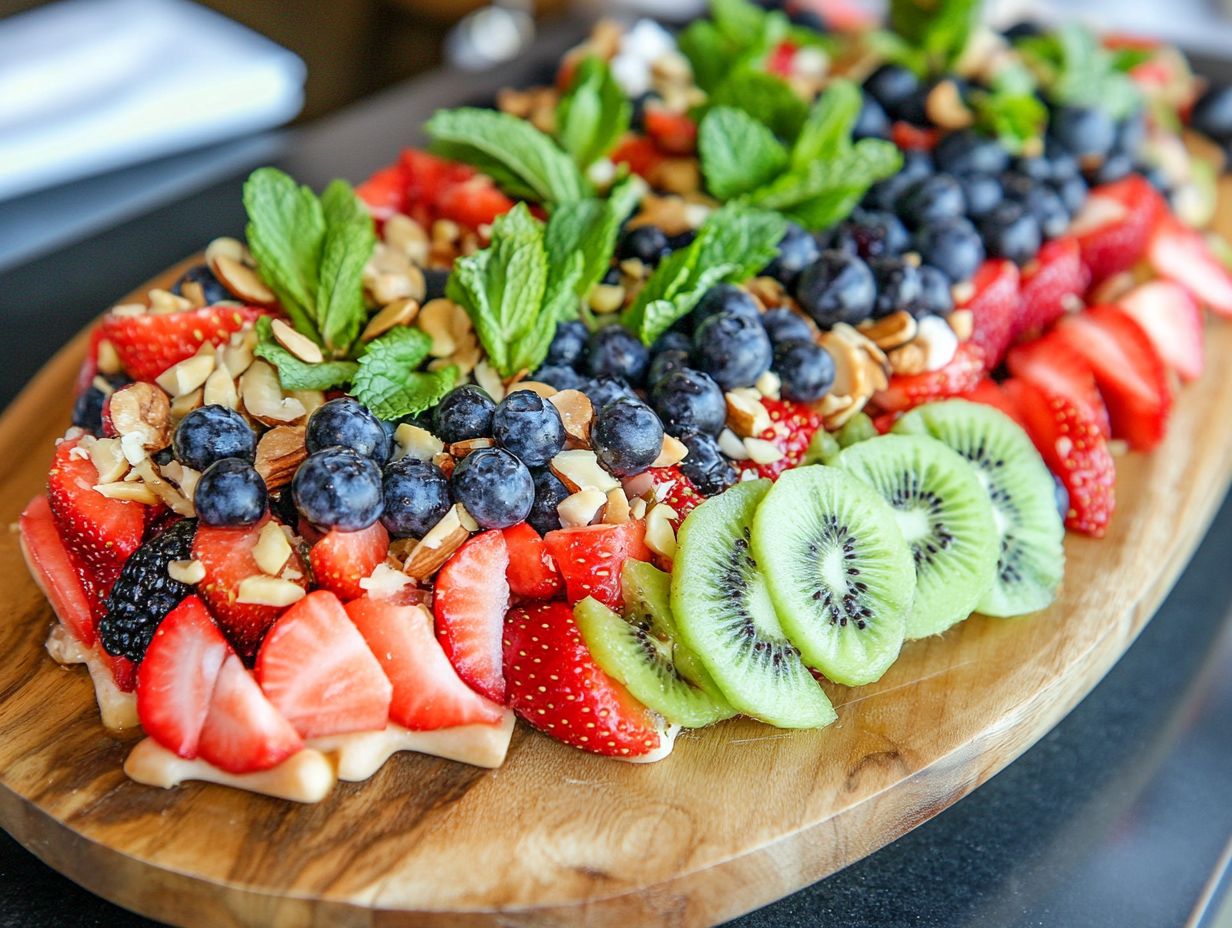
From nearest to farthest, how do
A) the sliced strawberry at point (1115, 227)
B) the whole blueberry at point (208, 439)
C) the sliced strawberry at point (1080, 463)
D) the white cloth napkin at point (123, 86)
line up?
the whole blueberry at point (208, 439), the sliced strawberry at point (1080, 463), the sliced strawberry at point (1115, 227), the white cloth napkin at point (123, 86)

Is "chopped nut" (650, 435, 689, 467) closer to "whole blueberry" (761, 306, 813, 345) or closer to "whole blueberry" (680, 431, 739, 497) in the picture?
"whole blueberry" (680, 431, 739, 497)

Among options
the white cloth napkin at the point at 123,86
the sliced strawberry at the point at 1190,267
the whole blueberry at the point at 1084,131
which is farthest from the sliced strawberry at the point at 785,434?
the white cloth napkin at the point at 123,86

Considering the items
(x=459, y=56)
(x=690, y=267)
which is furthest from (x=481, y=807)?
(x=459, y=56)

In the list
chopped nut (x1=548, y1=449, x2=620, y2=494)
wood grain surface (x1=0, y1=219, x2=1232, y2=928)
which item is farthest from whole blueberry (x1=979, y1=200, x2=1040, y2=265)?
chopped nut (x1=548, y1=449, x2=620, y2=494)

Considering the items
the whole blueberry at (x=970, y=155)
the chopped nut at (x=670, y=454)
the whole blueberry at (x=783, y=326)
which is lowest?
the chopped nut at (x=670, y=454)

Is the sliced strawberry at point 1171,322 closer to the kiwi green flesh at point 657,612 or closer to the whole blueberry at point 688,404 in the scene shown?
the whole blueberry at point 688,404

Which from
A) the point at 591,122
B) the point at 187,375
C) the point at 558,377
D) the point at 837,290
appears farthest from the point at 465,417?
the point at 591,122

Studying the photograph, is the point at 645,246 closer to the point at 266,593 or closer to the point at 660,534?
the point at 660,534
